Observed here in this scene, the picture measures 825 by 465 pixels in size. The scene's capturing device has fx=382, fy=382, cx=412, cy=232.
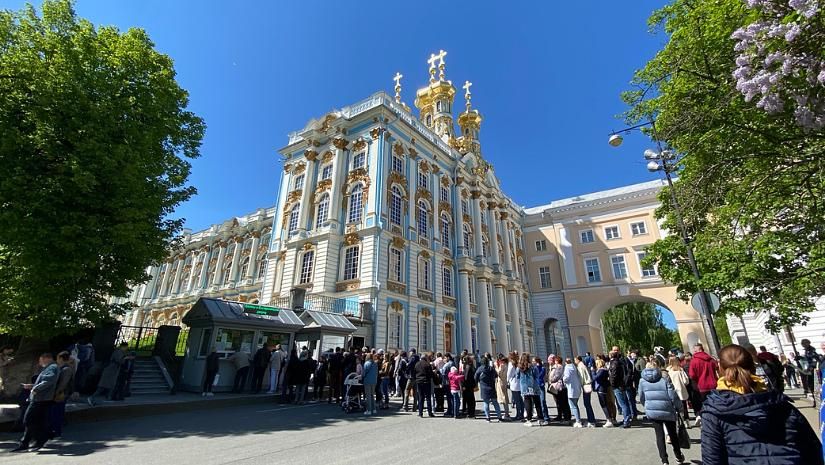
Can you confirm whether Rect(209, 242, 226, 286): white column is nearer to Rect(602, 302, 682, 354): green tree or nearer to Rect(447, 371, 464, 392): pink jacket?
Rect(447, 371, 464, 392): pink jacket

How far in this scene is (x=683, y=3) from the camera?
34.1ft

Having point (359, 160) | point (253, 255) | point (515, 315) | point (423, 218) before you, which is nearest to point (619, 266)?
point (515, 315)

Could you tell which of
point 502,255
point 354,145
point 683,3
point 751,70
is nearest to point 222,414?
point 751,70

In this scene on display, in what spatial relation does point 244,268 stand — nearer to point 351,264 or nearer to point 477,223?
point 351,264

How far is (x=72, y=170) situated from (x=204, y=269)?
130 ft

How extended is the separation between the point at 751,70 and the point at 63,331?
1635 cm

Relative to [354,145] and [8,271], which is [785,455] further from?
[354,145]

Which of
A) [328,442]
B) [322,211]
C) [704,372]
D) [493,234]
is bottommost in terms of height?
[328,442]

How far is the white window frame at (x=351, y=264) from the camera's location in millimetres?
24047

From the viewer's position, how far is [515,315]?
115ft

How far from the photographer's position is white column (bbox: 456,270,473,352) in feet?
90.6

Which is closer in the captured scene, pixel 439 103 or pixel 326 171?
pixel 326 171

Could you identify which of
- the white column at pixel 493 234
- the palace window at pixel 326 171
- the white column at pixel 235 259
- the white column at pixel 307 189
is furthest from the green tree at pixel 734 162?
the white column at pixel 235 259

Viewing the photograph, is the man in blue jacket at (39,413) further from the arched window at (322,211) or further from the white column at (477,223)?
the white column at (477,223)
